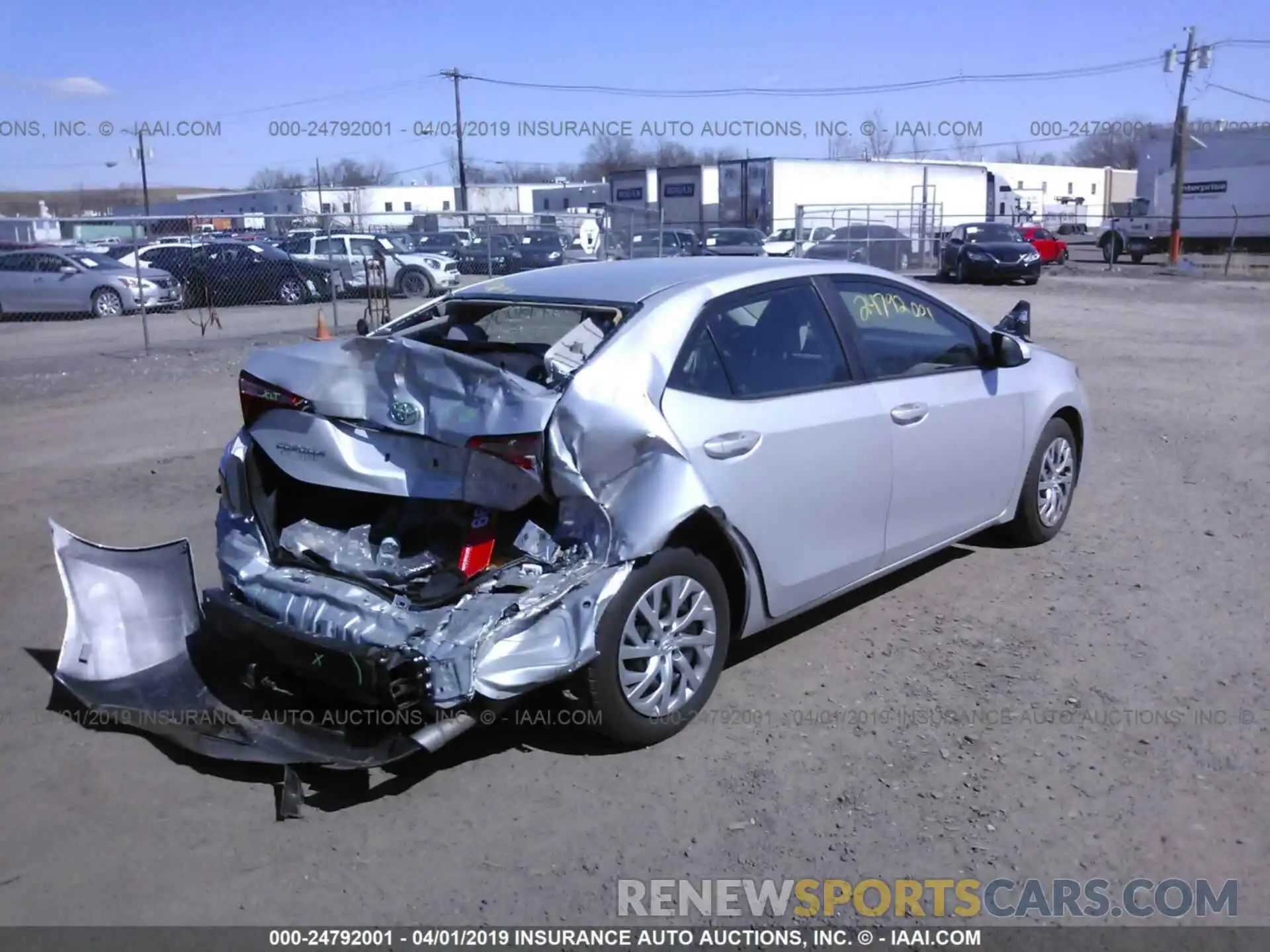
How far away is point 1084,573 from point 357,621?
12.7ft

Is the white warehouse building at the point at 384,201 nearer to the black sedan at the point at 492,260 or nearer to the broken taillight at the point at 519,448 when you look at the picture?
the black sedan at the point at 492,260

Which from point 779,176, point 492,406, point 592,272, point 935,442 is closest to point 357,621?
point 492,406

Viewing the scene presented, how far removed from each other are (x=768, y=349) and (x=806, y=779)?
172 cm

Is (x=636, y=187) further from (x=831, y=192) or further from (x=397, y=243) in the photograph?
(x=397, y=243)

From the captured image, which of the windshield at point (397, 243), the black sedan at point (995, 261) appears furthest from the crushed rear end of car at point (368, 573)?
the black sedan at point (995, 261)

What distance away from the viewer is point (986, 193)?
4403 cm

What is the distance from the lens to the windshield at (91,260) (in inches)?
901

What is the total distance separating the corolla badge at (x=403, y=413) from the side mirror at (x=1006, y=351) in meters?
3.04

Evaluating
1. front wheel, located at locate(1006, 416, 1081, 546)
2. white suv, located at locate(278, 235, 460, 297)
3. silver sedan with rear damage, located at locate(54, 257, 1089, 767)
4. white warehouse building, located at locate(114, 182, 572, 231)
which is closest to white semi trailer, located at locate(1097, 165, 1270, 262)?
white suv, located at locate(278, 235, 460, 297)

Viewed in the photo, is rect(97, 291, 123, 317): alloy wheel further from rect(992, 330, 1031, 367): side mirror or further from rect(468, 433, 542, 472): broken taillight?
rect(468, 433, 542, 472): broken taillight

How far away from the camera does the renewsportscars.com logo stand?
3.35m

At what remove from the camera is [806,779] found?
4.05 metres

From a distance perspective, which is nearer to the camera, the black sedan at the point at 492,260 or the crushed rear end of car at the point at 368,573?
the crushed rear end of car at the point at 368,573
